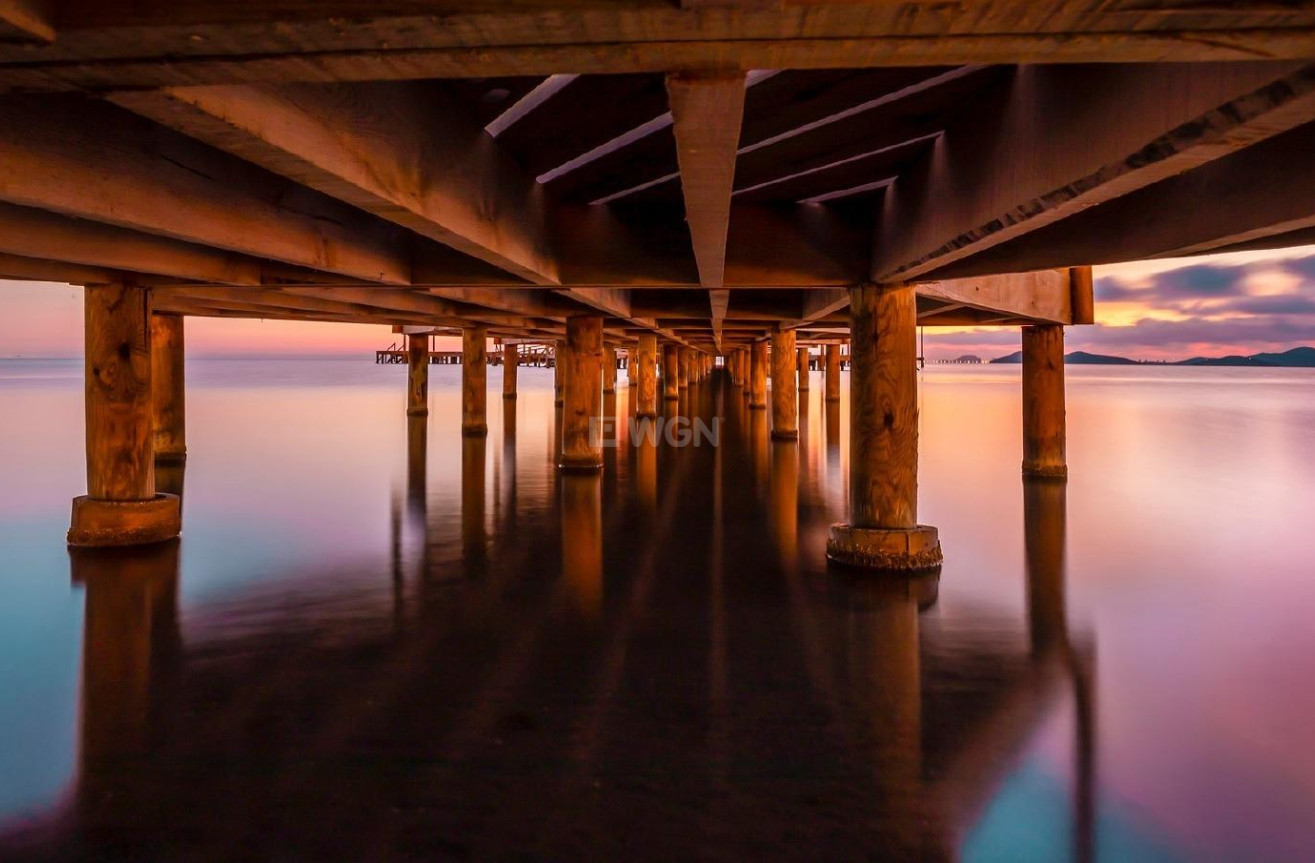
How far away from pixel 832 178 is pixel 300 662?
206 inches

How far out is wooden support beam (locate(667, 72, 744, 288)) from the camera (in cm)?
255

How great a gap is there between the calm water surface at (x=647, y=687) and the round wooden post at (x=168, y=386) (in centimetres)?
332

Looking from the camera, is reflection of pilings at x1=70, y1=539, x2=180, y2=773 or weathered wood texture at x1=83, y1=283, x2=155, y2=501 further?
weathered wood texture at x1=83, y1=283, x2=155, y2=501

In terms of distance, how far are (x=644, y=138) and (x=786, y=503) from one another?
8.01 meters

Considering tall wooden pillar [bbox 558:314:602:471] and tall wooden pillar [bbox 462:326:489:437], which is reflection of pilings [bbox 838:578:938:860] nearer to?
tall wooden pillar [bbox 558:314:602:471]

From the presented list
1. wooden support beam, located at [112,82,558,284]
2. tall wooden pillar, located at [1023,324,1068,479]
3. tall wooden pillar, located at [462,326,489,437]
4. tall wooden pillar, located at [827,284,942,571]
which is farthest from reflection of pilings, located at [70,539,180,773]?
tall wooden pillar, located at [1023,324,1068,479]

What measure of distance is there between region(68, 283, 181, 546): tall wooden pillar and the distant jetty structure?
0.10ft

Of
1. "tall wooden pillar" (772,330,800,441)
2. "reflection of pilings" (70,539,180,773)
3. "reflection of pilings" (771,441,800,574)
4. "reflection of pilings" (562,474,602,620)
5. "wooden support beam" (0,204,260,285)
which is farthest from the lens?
"tall wooden pillar" (772,330,800,441)

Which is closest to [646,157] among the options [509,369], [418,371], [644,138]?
[644,138]

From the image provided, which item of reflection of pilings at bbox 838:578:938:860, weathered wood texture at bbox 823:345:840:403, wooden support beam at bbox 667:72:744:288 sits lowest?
reflection of pilings at bbox 838:578:938:860

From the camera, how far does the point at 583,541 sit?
977 cm

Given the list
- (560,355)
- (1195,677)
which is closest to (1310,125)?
(1195,677)

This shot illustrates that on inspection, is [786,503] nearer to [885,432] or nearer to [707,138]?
[885,432]

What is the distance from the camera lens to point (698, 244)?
579 cm
